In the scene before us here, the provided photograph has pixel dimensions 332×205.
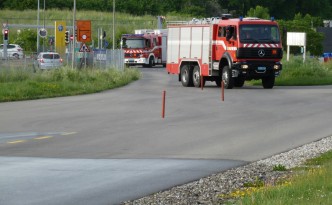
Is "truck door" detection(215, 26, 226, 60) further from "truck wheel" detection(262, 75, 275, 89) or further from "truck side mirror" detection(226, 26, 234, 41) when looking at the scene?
"truck wheel" detection(262, 75, 275, 89)

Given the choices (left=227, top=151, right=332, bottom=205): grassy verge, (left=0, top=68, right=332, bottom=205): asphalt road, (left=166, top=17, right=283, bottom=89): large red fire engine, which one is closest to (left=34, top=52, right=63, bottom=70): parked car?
(left=166, top=17, right=283, bottom=89): large red fire engine

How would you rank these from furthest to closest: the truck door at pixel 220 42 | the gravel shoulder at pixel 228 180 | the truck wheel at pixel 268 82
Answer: the truck wheel at pixel 268 82 < the truck door at pixel 220 42 < the gravel shoulder at pixel 228 180

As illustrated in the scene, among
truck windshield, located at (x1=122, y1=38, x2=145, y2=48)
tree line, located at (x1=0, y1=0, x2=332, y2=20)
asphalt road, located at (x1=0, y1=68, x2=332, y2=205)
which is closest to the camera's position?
asphalt road, located at (x1=0, y1=68, x2=332, y2=205)

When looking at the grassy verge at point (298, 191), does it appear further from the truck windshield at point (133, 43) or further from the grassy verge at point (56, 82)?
the truck windshield at point (133, 43)

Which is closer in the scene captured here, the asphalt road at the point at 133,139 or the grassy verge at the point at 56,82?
the asphalt road at the point at 133,139

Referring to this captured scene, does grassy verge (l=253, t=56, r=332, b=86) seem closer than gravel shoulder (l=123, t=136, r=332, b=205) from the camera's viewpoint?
No

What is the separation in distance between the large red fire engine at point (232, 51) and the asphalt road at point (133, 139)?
16.4ft

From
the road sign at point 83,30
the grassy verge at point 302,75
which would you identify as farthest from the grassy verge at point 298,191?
the road sign at point 83,30

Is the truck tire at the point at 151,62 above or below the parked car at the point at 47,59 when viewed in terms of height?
below

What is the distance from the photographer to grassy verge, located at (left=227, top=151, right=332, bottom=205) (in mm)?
11816

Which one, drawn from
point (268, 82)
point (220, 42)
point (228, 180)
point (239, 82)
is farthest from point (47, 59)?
point (228, 180)

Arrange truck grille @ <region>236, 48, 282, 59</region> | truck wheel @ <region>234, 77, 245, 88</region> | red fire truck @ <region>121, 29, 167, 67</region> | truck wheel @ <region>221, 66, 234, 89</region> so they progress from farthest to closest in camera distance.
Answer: red fire truck @ <region>121, 29, 167, 67</region> < truck wheel @ <region>234, 77, 245, 88</region> < truck wheel @ <region>221, 66, 234, 89</region> < truck grille @ <region>236, 48, 282, 59</region>

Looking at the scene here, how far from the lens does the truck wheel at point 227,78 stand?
145ft

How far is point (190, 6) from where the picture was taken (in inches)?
5256
